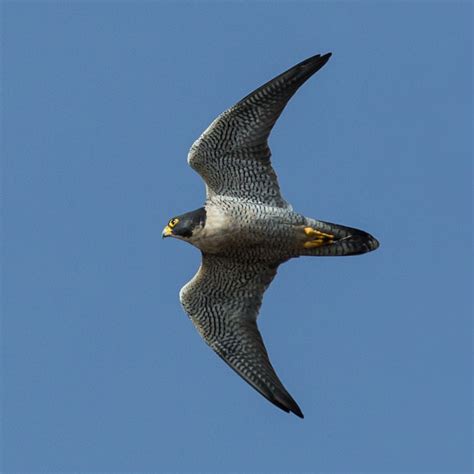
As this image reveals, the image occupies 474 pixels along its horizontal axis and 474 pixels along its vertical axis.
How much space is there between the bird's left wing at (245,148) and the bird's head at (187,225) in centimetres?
51

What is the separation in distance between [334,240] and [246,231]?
3.62 feet

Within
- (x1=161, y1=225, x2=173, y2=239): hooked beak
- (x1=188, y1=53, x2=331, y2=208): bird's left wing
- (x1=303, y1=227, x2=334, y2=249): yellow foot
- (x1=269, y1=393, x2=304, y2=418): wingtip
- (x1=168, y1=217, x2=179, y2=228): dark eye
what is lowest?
(x1=269, y1=393, x2=304, y2=418): wingtip

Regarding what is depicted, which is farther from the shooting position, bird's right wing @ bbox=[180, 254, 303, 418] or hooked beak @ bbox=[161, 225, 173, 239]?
bird's right wing @ bbox=[180, 254, 303, 418]

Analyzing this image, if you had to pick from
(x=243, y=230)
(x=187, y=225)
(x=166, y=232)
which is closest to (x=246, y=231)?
(x=243, y=230)

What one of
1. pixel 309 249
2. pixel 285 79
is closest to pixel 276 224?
pixel 309 249

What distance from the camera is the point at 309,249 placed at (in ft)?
62.0

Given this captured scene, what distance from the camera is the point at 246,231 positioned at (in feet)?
61.2

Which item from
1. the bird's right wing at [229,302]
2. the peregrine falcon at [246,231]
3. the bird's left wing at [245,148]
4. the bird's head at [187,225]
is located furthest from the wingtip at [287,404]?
the bird's left wing at [245,148]

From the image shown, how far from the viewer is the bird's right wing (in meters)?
19.2

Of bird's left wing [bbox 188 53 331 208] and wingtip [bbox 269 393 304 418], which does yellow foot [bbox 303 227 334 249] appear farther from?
wingtip [bbox 269 393 304 418]

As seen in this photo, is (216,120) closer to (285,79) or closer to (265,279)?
(285,79)

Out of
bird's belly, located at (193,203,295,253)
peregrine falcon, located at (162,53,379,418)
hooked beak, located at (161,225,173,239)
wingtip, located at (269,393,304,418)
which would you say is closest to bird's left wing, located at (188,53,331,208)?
peregrine falcon, located at (162,53,379,418)

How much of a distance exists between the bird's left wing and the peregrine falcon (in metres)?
0.01

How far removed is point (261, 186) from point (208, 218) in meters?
0.84
